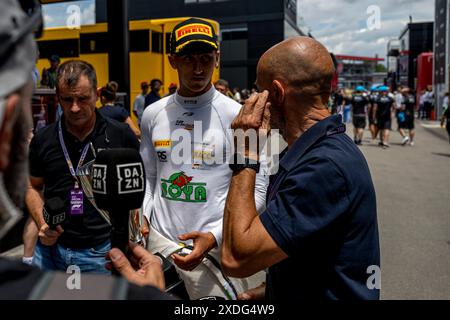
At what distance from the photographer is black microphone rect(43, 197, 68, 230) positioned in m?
2.76

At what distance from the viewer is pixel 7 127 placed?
89cm

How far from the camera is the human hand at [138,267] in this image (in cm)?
126

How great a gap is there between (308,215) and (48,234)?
181 cm

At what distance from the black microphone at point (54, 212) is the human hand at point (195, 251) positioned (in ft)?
2.31

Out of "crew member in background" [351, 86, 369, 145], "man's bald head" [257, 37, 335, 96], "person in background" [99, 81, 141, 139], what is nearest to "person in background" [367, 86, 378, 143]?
"crew member in background" [351, 86, 369, 145]

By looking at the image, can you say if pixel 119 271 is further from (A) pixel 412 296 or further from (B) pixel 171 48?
(A) pixel 412 296

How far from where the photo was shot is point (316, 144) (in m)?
1.92

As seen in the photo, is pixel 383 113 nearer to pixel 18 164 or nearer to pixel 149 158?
pixel 149 158

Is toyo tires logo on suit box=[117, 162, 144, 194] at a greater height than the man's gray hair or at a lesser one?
lesser

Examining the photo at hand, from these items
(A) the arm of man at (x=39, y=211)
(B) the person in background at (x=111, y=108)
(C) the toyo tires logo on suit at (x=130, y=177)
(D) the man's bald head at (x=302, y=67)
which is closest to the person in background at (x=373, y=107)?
(B) the person in background at (x=111, y=108)

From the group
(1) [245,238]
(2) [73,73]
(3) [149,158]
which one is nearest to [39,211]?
(3) [149,158]

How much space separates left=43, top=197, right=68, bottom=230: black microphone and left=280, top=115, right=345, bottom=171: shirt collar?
1399mm

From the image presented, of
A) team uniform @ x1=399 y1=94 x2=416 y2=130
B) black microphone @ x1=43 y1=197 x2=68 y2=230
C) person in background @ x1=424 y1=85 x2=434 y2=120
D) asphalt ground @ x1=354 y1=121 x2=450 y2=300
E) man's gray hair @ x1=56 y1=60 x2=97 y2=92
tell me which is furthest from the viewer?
person in background @ x1=424 y1=85 x2=434 y2=120

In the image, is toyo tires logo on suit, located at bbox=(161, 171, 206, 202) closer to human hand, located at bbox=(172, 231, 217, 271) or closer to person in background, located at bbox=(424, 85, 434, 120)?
human hand, located at bbox=(172, 231, 217, 271)
